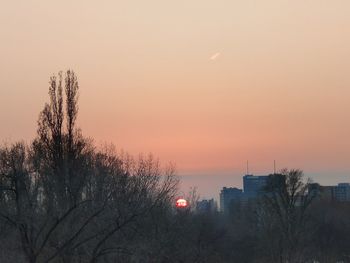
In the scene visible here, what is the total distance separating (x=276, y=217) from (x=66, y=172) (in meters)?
34.6

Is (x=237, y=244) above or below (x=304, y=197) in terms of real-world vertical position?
below

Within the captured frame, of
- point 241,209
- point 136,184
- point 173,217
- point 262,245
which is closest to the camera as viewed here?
point 136,184

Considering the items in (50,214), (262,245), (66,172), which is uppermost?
(66,172)

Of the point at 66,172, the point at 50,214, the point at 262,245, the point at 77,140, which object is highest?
the point at 77,140

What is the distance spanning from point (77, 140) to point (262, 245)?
29.6 m

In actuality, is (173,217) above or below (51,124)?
below

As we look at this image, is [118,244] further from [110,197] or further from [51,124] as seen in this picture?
[51,124]

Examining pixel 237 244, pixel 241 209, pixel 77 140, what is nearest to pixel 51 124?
pixel 77 140

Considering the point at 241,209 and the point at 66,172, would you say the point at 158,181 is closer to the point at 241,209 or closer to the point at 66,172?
the point at 66,172

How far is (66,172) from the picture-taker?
2919 cm

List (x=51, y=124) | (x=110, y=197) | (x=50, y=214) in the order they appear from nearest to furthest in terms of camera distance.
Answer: (x=50, y=214) → (x=110, y=197) → (x=51, y=124)

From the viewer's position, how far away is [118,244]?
28688 mm

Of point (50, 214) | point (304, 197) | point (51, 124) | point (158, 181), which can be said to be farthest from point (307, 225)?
point (50, 214)

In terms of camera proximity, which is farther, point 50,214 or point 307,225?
point 307,225
